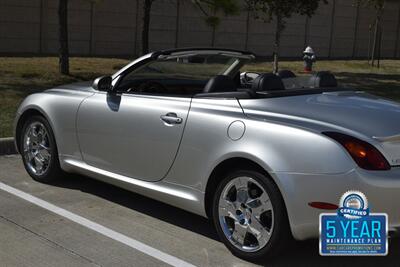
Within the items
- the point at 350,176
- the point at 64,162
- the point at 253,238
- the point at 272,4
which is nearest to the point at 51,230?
the point at 64,162

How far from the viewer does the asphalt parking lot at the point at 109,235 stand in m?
4.28

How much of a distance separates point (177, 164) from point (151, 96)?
2.26ft

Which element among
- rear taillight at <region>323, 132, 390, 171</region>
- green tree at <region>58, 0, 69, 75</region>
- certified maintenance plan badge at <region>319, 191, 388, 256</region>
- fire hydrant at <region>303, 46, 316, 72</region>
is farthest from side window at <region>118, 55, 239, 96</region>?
fire hydrant at <region>303, 46, 316, 72</region>

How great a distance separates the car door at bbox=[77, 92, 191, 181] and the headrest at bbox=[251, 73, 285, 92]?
55 cm

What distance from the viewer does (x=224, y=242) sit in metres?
4.40

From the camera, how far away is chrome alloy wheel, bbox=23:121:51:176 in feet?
19.8

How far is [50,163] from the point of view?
19.5ft

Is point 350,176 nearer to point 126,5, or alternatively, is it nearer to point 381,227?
point 381,227

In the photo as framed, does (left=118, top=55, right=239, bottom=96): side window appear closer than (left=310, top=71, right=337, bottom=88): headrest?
No

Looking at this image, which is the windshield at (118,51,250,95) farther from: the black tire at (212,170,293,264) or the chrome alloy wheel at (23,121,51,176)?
the black tire at (212,170,293,264)

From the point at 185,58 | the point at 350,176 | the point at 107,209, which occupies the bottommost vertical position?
the point at 107,209

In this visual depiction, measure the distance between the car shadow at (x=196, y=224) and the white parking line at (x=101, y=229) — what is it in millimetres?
481

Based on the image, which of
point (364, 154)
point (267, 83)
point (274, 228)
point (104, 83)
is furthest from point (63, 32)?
point (364, 154)

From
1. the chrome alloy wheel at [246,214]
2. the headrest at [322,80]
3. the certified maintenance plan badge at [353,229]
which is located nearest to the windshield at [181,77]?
the headrest at [322,80]
